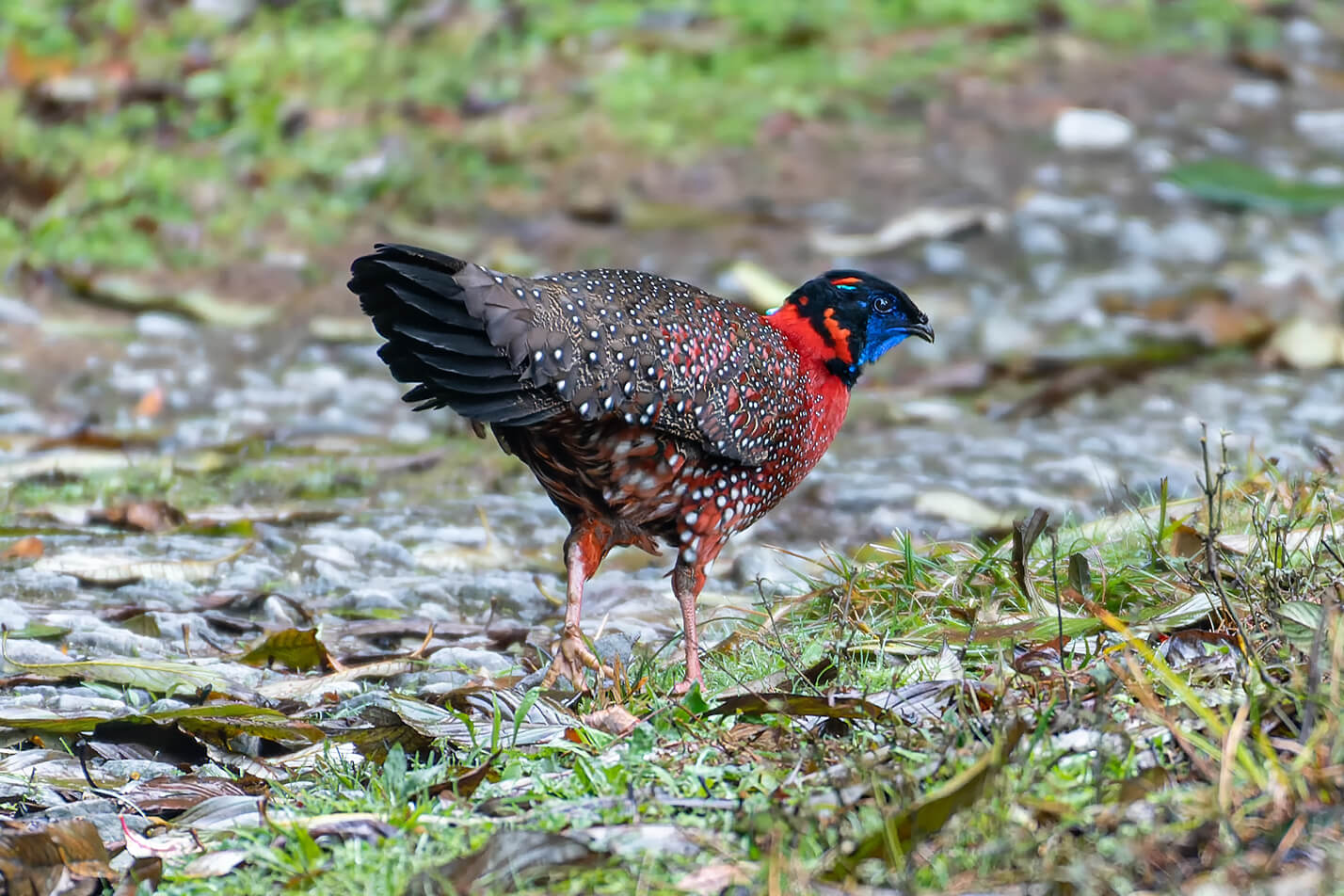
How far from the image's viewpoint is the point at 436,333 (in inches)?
142

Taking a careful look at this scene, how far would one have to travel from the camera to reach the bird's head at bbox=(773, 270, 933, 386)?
465 centimetres

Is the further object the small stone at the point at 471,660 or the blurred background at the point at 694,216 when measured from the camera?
the blurred background at the point at 694,216

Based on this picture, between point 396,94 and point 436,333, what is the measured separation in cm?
665

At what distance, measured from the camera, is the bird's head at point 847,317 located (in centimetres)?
465

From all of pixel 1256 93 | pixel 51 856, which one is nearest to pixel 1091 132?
pixel 1256 93

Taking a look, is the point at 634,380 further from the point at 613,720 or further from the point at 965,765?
the point at 965,765

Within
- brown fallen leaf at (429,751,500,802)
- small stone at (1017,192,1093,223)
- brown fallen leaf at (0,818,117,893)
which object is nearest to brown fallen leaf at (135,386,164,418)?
brown fallen leaf at (0,818,117,893)

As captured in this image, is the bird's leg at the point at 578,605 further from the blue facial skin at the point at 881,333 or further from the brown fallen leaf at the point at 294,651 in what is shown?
the blue facial skin at the point at 881,333

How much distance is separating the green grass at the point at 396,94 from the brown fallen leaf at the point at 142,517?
3.20 meters

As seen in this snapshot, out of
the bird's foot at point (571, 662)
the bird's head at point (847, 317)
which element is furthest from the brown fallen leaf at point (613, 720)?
the bird's head at point (847, 317)

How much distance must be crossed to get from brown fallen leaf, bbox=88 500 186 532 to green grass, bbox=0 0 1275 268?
3.20 metres

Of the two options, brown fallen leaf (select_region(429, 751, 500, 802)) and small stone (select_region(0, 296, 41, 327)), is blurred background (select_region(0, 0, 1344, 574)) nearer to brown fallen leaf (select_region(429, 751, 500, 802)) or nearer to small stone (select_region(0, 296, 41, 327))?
small stone (select_region(0, 296, 41, 327))

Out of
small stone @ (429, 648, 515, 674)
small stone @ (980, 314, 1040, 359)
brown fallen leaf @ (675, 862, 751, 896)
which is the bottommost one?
small stone @ (980, 314, 1040, 359)

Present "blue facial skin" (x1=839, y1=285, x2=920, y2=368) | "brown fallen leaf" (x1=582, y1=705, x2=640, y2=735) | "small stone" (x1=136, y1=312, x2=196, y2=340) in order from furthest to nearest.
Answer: "small stone" (x1=136, y1=312, x2=196, y2=340) < "blue facial skin" (x1=839, y1=285, x2=920, y2=368) < "brown fallen leaf" (x1=582, y1=705, x2=640, y2=735)
